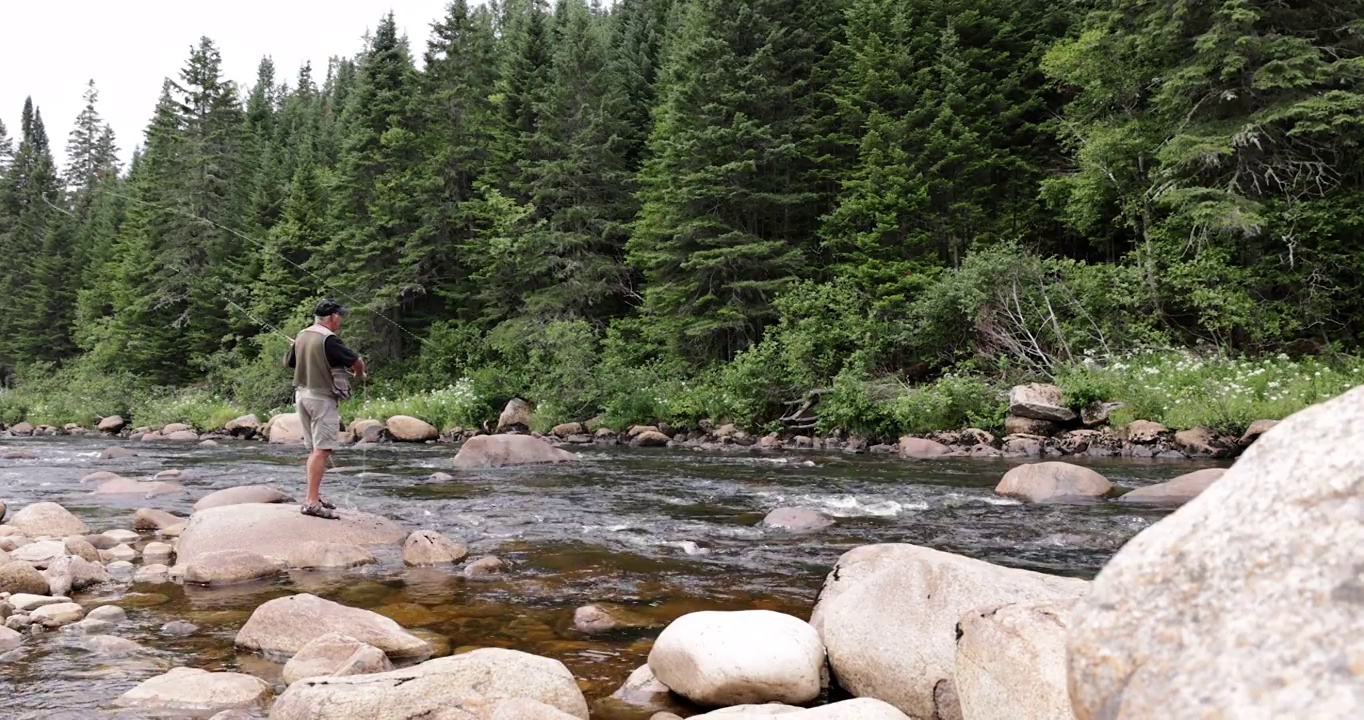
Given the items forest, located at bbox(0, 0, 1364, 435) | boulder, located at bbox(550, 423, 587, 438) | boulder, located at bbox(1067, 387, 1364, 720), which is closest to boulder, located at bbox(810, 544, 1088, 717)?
boulder, located at bbox(1067, 387, 1364, 720)

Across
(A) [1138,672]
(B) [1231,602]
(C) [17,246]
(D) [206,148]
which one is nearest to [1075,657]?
(A) [1138,672]

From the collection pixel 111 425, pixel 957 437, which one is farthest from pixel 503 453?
pixel 111 425

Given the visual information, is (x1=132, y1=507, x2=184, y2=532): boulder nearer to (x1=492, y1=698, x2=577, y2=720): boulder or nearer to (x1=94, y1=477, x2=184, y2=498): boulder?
(x1=94, y1=477, x2=184, y2=498): boulder

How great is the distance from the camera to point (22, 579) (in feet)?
18.8

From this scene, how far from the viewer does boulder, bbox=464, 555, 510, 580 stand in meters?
6.36

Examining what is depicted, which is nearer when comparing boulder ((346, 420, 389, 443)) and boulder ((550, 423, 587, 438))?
boulder ((346, 420, 389, 443))

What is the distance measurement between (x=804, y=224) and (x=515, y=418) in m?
10.4

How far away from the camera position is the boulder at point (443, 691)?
346 centimetres

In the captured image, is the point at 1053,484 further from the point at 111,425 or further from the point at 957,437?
the point at 111,425

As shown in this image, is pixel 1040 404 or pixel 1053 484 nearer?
pixel 1053 484

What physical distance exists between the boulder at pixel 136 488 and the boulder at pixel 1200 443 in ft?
49.2

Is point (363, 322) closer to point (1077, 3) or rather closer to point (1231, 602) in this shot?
point (1077, 3)

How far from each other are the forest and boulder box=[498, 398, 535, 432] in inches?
31.6

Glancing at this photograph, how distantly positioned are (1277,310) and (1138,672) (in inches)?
727
